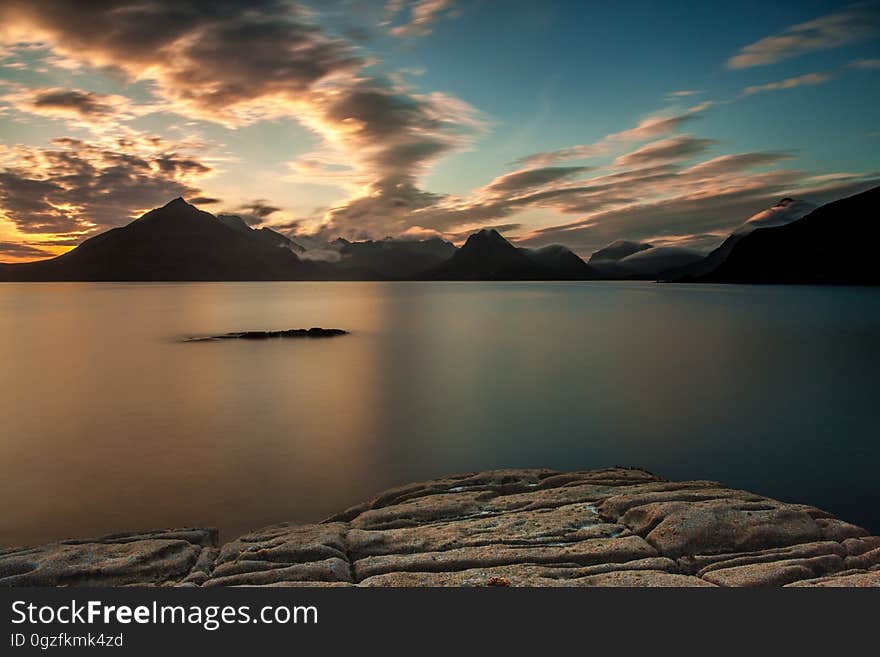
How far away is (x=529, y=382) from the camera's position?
30.6 m

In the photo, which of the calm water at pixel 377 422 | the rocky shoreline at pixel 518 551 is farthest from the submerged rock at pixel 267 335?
the rocky shoreline at pixel 518 551

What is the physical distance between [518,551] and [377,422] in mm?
14946

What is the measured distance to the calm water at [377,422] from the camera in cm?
1435

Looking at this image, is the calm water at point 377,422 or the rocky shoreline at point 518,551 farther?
the calm water at point 377,422

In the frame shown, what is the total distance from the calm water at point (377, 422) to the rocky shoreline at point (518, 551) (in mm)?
3408

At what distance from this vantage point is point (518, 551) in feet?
26.8

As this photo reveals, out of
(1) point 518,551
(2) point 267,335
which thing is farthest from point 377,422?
(2) point 267,335

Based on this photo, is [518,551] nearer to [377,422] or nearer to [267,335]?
[377,422]

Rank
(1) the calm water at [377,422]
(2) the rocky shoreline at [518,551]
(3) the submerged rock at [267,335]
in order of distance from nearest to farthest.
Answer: (2) the rocky shoreline at [518,551], (1) the calm water at [377,422], (3) the submerged rock at [267,335]

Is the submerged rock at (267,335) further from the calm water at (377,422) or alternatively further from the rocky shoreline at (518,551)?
the rocky shoreline at (518,551)

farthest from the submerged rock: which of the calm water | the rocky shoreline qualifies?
the rocky shoreline

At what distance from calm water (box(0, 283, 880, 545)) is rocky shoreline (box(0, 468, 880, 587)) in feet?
11.2

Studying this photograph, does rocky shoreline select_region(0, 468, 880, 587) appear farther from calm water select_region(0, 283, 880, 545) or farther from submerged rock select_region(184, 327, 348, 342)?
submerged rock select_region(184, 327, 348, 342)

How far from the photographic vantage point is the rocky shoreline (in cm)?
755
